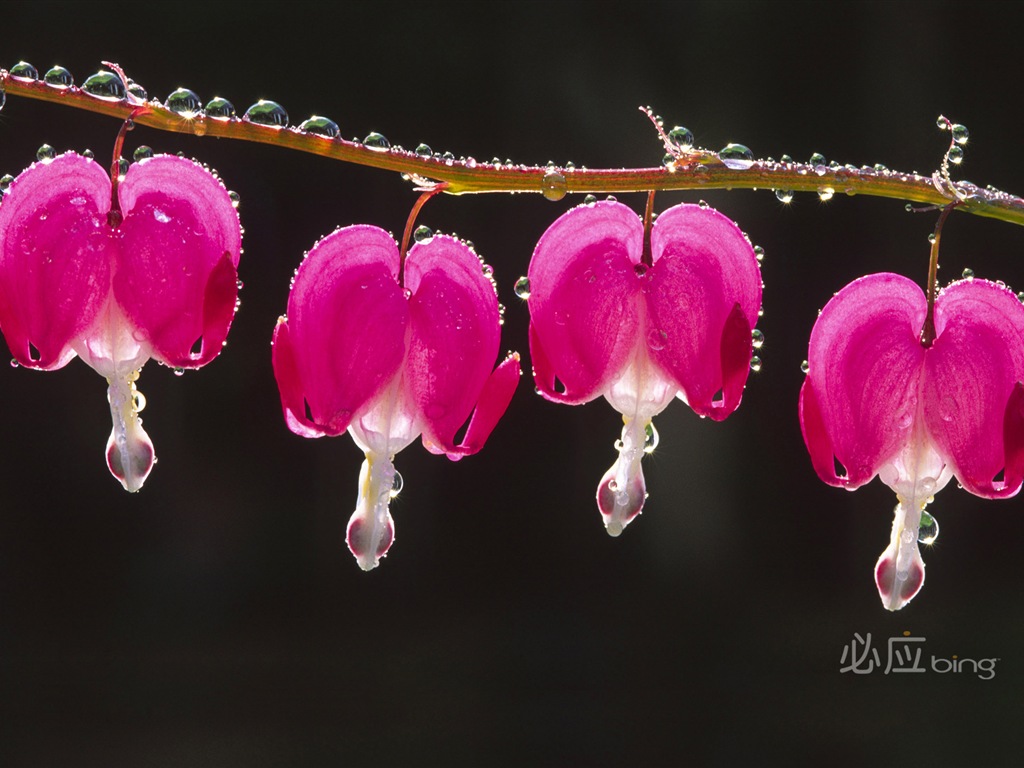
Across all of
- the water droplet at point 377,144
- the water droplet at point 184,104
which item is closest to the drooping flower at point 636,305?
the water droplet at point 377,144

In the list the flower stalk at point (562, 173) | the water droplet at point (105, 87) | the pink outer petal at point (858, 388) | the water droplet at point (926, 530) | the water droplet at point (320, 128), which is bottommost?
the water droplet at point (926, 530)

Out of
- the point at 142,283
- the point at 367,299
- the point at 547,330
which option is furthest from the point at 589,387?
the point at 142,283

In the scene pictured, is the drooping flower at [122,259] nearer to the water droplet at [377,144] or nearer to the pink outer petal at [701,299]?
the water droplet at [377,144]

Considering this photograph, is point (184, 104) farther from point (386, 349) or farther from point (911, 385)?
point (911, 385)

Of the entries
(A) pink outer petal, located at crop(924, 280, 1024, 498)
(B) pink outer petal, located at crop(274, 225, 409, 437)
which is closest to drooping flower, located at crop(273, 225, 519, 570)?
(B) pink outer petal, located at crop(274, 225, 409, 437)

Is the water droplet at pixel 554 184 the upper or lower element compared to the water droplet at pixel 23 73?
lower

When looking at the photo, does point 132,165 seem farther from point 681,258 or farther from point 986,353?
point 986,353
